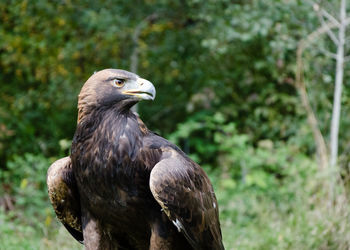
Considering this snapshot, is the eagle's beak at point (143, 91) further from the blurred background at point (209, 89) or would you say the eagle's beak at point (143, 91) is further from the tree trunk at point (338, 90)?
the tree trunk at point (338, 90)

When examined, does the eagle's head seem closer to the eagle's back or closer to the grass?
the eagle's back

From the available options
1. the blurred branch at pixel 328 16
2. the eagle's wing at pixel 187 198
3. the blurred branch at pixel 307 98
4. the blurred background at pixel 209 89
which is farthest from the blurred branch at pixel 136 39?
the eagle's wing at pixel 187 198

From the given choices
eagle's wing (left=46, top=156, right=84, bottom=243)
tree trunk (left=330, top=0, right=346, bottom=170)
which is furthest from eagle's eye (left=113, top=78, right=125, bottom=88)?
tree trunk (left=330, top=0, right=346, bottom=170)

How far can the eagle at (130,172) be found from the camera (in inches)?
120

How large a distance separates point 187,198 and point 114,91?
2.35ft

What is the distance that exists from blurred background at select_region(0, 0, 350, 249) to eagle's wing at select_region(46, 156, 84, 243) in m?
2.27

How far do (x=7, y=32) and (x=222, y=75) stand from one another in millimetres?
3272

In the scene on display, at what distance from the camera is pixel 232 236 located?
18.8 ft

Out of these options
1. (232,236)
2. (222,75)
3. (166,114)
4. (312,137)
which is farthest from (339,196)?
(166,114)

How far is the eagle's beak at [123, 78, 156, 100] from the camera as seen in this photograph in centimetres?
306

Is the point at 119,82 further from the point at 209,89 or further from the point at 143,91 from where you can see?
the point at 209,89

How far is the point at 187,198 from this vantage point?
3.12m

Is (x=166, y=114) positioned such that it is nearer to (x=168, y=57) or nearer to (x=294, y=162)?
(x=168, y=57)

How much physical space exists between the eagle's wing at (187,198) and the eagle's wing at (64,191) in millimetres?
676
